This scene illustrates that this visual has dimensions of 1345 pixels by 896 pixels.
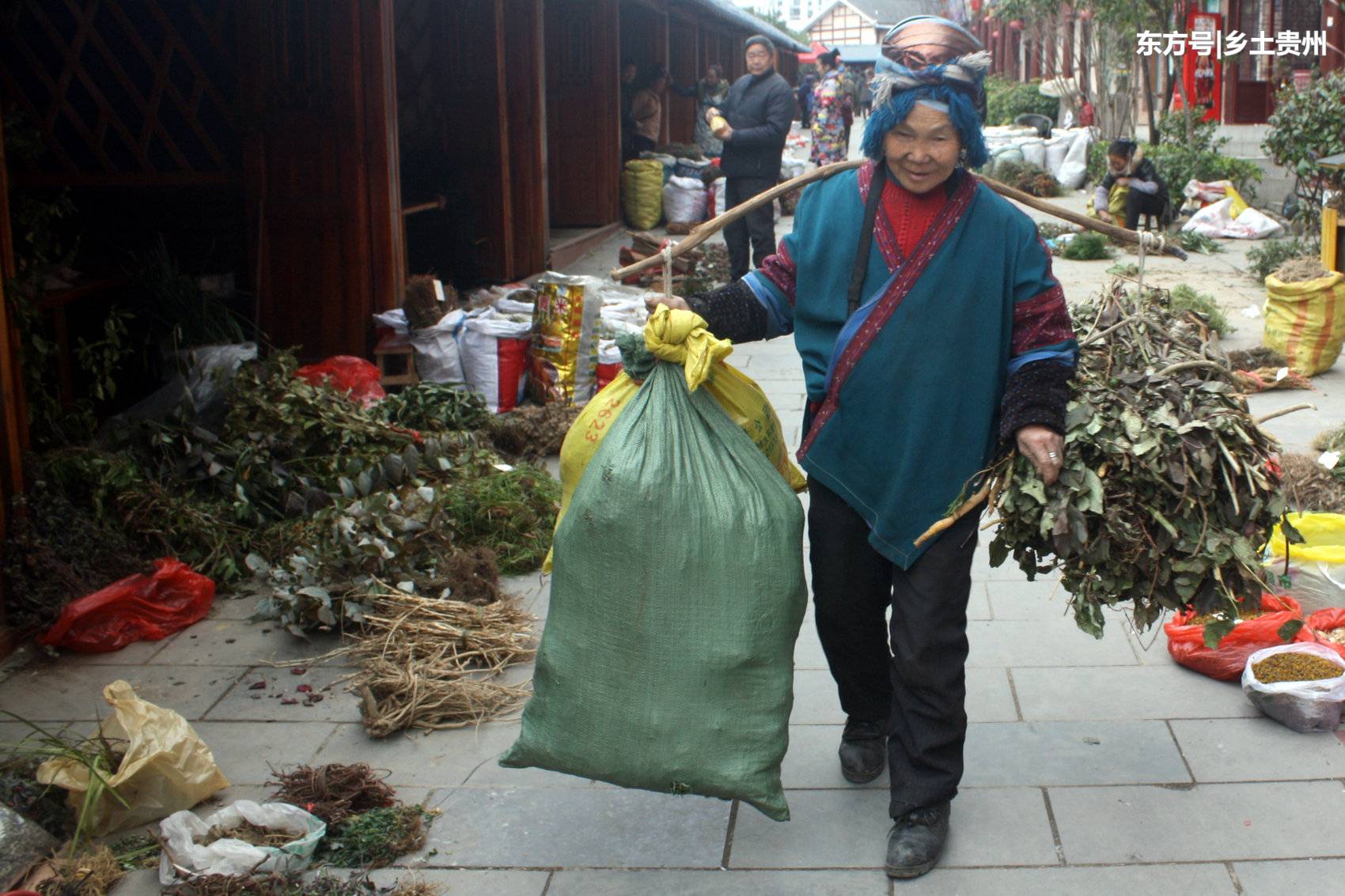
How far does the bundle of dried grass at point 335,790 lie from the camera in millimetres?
3211

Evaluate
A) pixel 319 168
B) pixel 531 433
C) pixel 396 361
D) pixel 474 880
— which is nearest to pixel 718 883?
pixel 474 880

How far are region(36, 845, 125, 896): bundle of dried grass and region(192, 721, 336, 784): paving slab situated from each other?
1.56ft

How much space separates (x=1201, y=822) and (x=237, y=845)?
2198 millimetres

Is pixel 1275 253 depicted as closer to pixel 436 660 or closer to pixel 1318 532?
pixel 1318 532

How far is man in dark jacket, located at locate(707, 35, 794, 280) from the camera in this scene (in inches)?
371

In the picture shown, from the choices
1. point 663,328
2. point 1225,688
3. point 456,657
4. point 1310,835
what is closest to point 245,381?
point 456,657

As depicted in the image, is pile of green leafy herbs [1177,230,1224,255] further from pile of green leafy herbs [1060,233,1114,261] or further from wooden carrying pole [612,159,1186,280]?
wooden carrying pole [612,159,1186,280]

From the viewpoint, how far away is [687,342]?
9.47 feet

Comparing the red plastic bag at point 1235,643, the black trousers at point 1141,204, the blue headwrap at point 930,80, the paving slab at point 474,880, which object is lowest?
the paving slab at point 474,880

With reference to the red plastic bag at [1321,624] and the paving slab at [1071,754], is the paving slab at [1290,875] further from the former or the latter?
the red plastic bag at [1321,624]

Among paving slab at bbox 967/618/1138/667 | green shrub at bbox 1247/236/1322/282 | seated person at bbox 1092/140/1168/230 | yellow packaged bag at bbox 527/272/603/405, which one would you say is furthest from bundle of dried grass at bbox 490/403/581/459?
seated person at bbox 1092/140/1168/230

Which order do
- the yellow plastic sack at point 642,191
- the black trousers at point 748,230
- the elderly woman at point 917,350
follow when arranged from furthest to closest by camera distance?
1. the yellow plastic sack at point 642,191
2. the black trousers at point 748,230
3. the elderly woman at point 917,350

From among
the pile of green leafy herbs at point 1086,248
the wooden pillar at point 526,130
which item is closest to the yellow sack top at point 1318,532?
the wooden pillar at point 526,130

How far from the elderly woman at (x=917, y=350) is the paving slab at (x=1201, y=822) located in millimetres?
384
